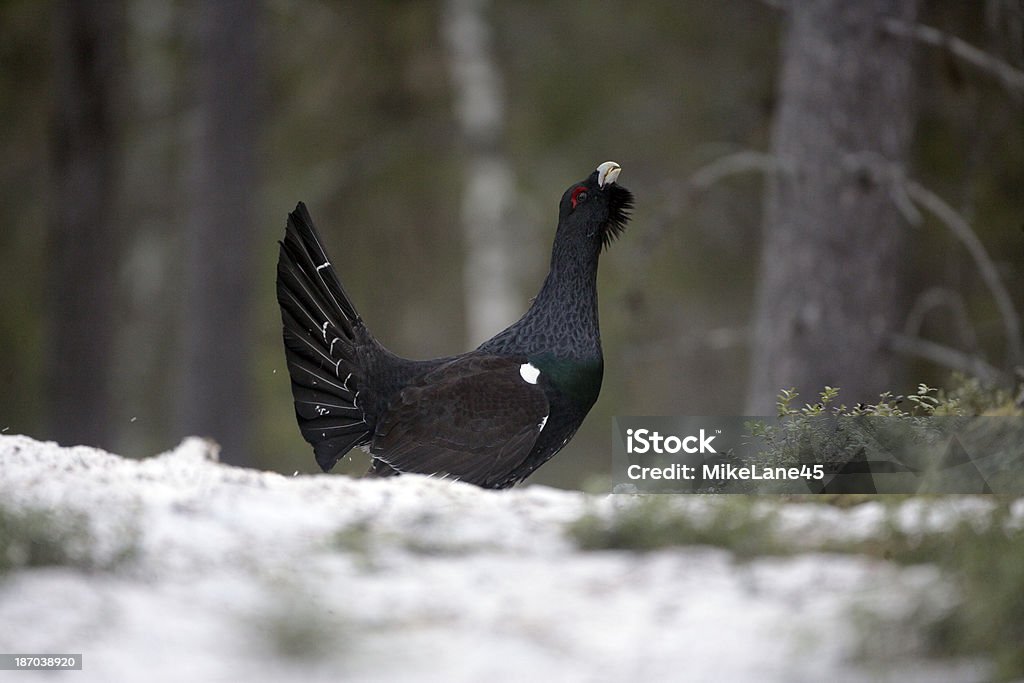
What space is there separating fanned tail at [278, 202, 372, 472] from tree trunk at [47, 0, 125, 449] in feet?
23.4

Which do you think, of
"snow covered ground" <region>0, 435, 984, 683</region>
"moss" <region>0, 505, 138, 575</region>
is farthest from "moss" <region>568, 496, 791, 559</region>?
"moss" <region>0, 505, 138, 575</region>

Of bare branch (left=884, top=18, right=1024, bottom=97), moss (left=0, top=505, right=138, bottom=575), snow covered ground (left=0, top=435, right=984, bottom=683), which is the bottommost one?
snow covered ground (left=0, top=435, right=984, bottom=683)

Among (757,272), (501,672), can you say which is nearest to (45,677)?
(501,672)

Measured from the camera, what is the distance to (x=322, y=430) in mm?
4934

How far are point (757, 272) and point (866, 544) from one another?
8.79 meters

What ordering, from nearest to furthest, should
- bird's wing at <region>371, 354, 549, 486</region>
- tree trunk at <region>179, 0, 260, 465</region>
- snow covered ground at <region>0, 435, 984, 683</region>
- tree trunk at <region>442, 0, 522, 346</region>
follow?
1. snow covered ground at <region>0, 435, 984, 683</region>
2. bird's wing at <region>371, 354, 549, 486</region>
3. tree trunk at <region>179, 0, 260, 465</region>
4. tree trunk at <region>442, 0, 522, 346</region>

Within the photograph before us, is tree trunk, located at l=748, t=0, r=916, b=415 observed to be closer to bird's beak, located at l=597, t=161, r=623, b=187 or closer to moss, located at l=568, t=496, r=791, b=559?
bird's beak, located at l=597, t=161, r=623, b=187

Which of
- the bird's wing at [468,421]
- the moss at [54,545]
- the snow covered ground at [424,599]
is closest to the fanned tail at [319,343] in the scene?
the bird's wing at [468,421]

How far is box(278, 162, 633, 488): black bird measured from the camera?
4539 mm

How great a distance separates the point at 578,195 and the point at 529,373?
2.57ft

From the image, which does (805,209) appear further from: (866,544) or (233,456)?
(233,456)

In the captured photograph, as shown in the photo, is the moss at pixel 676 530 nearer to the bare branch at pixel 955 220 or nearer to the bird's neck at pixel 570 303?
the bird's neck at pixel 570 303

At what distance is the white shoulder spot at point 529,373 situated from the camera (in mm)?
4551

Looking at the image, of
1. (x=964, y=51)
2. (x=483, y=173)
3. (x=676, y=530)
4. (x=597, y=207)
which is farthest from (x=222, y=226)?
(x=676, y=530)
